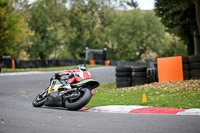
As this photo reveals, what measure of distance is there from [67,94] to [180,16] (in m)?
18.6

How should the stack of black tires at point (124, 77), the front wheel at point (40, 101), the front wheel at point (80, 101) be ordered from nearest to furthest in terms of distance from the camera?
1. the front wheel at point (80, 101)
2. the front wheel at point (40, 101)
3. the stack of black tires at point (124, 77)

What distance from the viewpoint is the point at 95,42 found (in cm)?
7712

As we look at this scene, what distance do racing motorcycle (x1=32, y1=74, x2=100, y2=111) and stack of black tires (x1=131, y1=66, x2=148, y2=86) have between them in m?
8.70

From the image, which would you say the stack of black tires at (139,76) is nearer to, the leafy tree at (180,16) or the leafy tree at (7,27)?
the leafy tree at (180,16)

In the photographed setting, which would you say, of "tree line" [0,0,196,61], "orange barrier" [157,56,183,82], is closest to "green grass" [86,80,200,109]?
"orange barrier" [157,56,183,82]

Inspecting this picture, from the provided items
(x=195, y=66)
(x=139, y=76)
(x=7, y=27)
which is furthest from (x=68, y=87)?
(x=7, y=27)

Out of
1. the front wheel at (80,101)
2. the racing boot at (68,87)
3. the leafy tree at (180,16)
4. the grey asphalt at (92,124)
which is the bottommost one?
the grey asphalt at (92,124)

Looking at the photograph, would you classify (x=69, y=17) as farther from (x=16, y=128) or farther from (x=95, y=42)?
(x=16, y=128)

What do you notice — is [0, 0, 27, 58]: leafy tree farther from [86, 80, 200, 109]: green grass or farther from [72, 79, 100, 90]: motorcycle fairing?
[72, 79, 100, 90]: motorcycle fairing

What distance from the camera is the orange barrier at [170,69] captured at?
1883 centimetres

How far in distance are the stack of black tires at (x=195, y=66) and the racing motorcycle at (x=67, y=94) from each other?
9845 millimetres

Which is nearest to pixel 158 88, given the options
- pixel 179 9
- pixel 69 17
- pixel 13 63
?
pixel 179 9

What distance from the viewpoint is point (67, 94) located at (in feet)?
31.5

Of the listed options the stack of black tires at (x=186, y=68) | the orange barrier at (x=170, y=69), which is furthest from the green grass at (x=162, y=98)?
the stack of black tires at (x=186, y=68)
